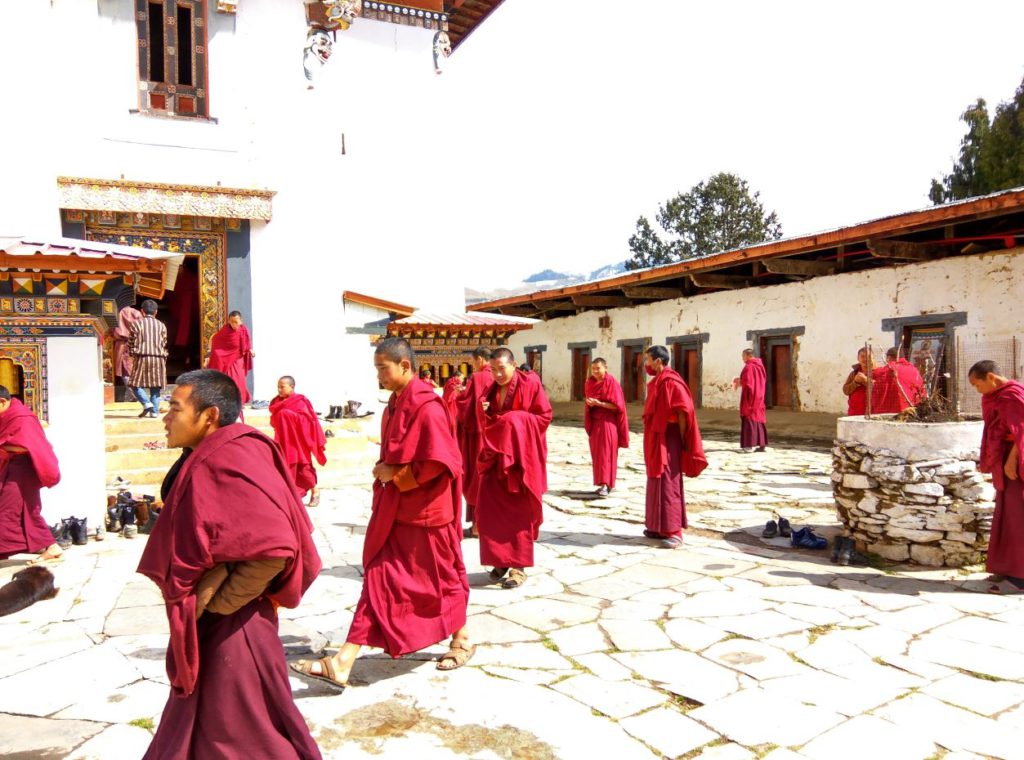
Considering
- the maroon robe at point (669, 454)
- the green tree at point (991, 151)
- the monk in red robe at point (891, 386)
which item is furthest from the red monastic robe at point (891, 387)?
the green tree at point (991, 151)

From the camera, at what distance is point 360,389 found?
12883mm

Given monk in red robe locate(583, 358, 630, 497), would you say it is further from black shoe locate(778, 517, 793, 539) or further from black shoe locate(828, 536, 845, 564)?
black shoe locate(828, 536, 845, 564)

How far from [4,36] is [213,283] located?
4198 millimetres

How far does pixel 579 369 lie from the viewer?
867 inches

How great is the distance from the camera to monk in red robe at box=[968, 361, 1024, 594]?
4.80m

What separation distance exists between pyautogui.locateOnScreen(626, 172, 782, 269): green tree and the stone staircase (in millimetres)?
27369

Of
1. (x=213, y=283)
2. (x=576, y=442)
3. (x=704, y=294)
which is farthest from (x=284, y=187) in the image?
(x=704, y=294)

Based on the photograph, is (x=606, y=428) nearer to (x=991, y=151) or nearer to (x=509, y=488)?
(x=509, y=488)

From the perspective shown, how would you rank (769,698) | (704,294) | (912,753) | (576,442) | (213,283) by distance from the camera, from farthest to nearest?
1. (704,294)
2. (576,442)
3. (213,283)
4. (769,698)
5. (912,753)

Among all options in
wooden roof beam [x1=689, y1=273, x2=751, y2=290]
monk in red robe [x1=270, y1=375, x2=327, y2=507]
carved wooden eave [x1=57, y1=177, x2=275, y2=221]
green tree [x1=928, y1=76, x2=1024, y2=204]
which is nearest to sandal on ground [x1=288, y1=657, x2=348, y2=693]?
monk in red robe [x1=270, y1=375, x2=327, y2=507]

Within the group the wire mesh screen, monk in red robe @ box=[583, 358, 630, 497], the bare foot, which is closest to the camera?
the bare foot

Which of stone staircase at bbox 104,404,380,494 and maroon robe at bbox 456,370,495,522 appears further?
stone staircase at bbox 104,404,380,494

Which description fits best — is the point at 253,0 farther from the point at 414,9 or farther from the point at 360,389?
the point at 360,389

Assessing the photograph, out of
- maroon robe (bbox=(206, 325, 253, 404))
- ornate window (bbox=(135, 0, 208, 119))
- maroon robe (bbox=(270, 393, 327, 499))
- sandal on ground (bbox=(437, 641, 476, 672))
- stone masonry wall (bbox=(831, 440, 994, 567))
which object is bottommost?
sandal on ground (bbox=(437, 641, 476, 672))
